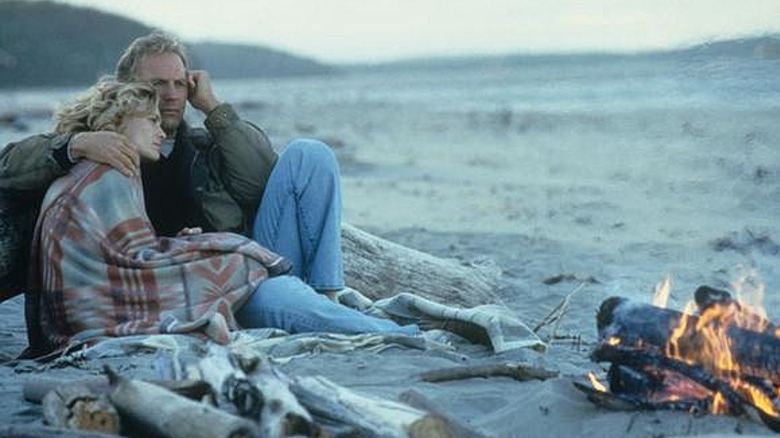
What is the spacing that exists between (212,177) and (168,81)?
19.6 inches

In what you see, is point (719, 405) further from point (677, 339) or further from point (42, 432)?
point (42, 432)

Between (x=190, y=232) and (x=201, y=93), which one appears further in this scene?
(x=201, y=93)

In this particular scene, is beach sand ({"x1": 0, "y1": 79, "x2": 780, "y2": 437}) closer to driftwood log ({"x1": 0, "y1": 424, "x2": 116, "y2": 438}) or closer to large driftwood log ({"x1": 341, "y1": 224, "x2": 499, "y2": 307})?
large driftwood log ({"x1": 341, "y1": 224, "x2": 499, "y2": 307})

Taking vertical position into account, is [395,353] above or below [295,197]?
below

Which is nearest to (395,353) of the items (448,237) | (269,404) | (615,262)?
(269,404)

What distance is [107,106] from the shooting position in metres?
5.58

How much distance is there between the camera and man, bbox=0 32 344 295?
6035mm

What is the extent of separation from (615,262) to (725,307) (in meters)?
5.67

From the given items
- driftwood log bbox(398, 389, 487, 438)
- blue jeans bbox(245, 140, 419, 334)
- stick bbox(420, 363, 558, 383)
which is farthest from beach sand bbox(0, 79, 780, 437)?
blue jeans bbox(245, 140, 419, 334)

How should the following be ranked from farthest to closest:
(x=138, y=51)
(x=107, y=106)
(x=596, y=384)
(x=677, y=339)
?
(x=138, y=51) → (x=107, y=106) → (x=596, y=384) → (x=677, y=339)

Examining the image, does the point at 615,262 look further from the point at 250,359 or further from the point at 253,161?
the point at 250,359

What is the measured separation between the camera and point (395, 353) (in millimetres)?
5414

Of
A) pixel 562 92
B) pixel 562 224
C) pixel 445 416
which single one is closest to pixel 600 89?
pixel 562 92

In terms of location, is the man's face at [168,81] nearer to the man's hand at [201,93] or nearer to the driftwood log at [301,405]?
the man's hand at [201,93]
